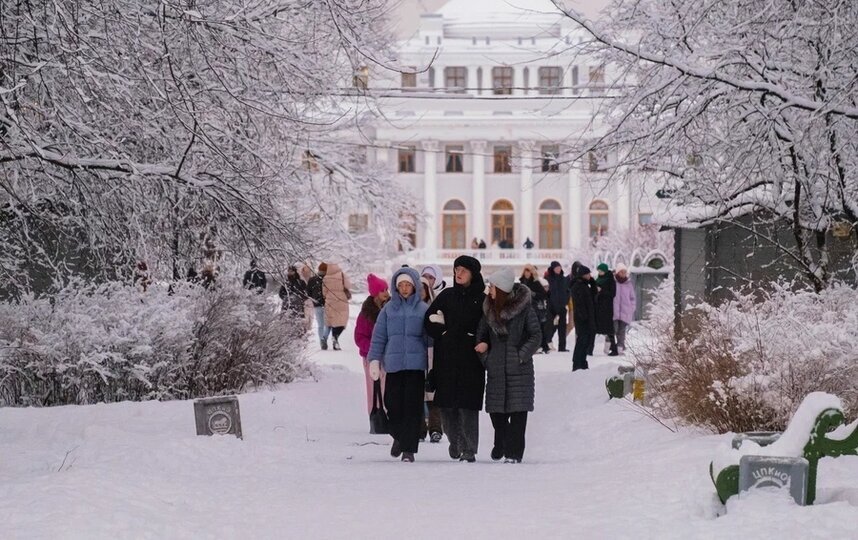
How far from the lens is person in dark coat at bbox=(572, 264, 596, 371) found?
799 inches

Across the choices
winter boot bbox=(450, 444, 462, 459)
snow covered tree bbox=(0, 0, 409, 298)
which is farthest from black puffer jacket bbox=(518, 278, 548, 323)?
winter boot bbox=(450, 444, 462, 459)

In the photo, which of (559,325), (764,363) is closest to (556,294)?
(559,325)

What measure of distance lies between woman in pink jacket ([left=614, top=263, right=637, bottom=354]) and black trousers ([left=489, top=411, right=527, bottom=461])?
12320 millimetres

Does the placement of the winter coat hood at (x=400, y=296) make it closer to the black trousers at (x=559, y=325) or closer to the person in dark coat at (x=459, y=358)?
the person in dark coat at (x=459, y=358)

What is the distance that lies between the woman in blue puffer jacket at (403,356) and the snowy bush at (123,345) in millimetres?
3453

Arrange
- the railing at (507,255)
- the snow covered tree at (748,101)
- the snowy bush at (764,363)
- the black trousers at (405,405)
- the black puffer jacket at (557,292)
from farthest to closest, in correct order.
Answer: the railing at (507,255), the black puffer jacket at (557,292), the black trousers at (405,405), the snow covered tree at (748,101), the snowy bush at (764,363)

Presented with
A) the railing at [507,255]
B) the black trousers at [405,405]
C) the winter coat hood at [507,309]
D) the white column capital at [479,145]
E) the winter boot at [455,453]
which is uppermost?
the white column capital at [479,145]

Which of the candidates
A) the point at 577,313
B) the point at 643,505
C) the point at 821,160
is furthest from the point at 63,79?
the point at 577,313

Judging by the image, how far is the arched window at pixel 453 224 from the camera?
316 feet

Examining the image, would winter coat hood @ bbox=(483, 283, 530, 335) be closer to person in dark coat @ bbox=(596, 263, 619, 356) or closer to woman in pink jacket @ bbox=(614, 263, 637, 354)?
person in dark coat @ bbox=(596, 263, 619, 356)

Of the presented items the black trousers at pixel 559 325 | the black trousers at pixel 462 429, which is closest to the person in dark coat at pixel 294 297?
the black trousers at pixel 462 429

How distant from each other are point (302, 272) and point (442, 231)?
2777 inches

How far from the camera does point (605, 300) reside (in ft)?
75.5

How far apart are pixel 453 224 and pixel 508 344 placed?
85.6 m
